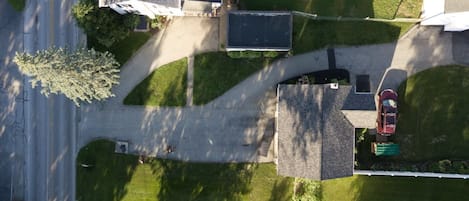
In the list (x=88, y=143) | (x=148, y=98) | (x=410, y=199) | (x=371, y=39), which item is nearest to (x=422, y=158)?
(x=410, y=199)

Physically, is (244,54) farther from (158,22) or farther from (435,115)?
(435,115)

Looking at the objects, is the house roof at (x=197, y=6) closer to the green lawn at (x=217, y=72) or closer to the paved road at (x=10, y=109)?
the green lawn at (x=217, y=72)

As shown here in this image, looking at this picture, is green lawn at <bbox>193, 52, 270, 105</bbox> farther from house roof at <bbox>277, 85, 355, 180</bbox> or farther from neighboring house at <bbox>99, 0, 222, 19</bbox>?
house roof at <bbox>277, 85, 355, 180</bbox>

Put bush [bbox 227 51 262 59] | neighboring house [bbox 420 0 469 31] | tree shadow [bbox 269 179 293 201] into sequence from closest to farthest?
neighboring house [bbox 420 0 469 31], bush [bbox 227 51 262 59], tree shadow [bbox 269 179 293 201]

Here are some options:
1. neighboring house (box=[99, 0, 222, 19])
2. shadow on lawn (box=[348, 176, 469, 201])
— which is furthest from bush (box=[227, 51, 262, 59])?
shadow on lawn (box=[348, 176, 469, 201])

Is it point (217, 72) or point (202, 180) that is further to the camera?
point (202, 180)

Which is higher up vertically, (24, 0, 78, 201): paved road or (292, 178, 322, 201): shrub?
(24, 0, 78, 201): paved road

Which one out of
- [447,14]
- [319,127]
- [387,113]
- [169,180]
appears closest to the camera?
[447,14]

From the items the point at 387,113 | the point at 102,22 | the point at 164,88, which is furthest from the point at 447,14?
the point at 102,22
